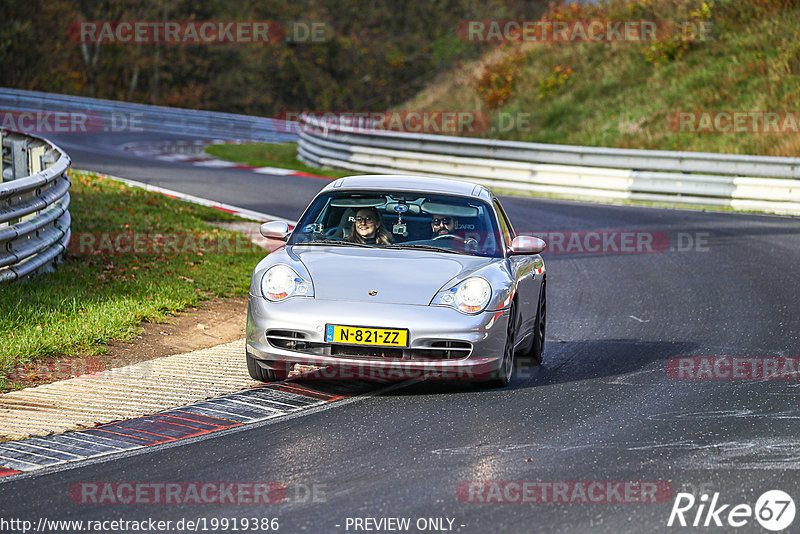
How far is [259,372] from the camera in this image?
25.1ft

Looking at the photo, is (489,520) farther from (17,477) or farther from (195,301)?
(195,301)

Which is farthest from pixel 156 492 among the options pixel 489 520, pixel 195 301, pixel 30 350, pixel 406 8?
pixel 406 8

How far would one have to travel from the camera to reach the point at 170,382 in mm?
7660

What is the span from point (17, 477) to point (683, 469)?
133 inches

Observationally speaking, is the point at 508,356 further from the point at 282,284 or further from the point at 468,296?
the point at 282,284

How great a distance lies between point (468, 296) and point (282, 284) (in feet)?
4.17

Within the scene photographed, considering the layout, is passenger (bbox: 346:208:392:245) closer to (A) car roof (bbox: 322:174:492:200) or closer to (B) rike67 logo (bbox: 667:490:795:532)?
(A) car roof (bbox: 322:174:492:200)

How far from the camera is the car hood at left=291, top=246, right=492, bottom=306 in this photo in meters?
7.35

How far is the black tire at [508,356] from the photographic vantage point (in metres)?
7.60

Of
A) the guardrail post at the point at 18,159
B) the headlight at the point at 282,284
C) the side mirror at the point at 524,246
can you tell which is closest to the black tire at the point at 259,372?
the headlight at the point at 282,284

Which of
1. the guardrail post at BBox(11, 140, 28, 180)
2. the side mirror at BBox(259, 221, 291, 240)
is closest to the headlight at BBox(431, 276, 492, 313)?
the side mirror at BBox(259, 221, 291, 240)

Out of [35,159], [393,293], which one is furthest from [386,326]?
[35,159]

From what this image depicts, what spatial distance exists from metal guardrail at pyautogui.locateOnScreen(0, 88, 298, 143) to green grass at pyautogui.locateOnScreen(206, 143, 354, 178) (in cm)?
319

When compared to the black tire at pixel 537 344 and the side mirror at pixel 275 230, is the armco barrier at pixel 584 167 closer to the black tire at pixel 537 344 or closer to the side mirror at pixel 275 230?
the black tire at pixel 537 344
